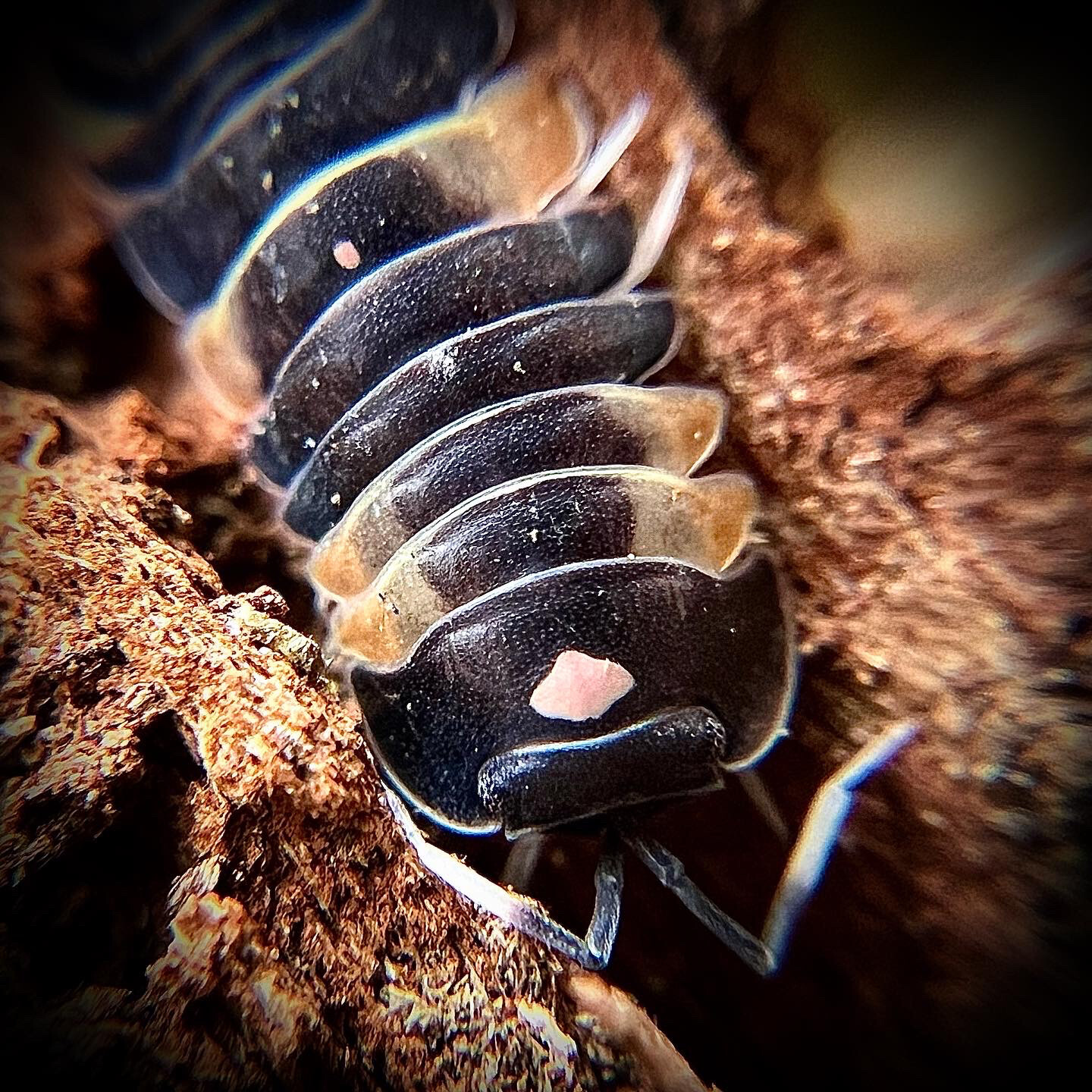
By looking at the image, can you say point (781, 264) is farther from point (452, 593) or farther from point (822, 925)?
point (822, 925)

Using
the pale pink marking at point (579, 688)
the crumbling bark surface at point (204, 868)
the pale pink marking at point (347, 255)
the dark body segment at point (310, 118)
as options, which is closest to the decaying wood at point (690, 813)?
the crumbling bark surface at point (204, 868)

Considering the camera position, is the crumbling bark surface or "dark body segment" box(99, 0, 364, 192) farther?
"dark body segment" box(99, 0, 364, 192)

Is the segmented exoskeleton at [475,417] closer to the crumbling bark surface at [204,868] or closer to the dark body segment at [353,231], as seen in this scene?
the dark body segment at [353,231]

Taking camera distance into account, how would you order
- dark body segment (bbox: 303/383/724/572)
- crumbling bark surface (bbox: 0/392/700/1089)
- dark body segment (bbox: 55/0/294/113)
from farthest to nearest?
1. dark body segment (bbox: 303/383/724/572)
2. dark body segment (bbox: 55/0/294/113)
3. crumbling bark surface (bbox: 0/392/700/1089)

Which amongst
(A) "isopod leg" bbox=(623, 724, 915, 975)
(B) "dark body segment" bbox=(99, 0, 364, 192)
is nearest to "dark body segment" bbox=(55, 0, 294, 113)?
(B) "dark body segment" bbox=(99, 0, 364, 192)

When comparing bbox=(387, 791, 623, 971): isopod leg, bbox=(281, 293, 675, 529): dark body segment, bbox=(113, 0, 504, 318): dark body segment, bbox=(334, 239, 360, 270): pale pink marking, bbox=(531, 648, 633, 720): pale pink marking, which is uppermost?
bbox=(113, 0, 504, 318): dark body segment

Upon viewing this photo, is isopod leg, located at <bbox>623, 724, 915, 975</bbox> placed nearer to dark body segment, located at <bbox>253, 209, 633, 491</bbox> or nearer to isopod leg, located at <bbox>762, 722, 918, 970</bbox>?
isopod leg, located at <bbox>762, 722, 918, 970</bbox>

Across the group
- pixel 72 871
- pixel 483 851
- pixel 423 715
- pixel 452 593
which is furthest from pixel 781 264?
pixel 72 871
